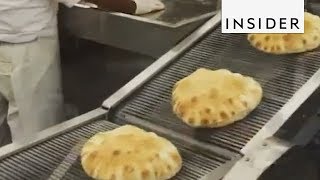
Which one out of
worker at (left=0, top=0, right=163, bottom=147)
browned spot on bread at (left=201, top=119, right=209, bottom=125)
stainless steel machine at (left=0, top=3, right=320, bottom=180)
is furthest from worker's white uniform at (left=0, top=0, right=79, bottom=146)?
browned spot on bread at (left=201, top=119, right=209, bottom=125)

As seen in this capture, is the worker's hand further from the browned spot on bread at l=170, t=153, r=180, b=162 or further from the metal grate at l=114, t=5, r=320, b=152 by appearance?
the browned spot on bread at l=170, t=153, r=180, b=162

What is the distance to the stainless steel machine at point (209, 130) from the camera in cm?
108

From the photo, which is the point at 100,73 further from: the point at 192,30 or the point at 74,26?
the point at 192,30

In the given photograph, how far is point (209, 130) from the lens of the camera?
1188 millimetres

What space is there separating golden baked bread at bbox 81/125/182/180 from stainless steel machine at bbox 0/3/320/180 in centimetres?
3

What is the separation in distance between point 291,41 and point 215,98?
0.83ft

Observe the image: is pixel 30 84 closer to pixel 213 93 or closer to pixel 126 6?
pixel 126 6

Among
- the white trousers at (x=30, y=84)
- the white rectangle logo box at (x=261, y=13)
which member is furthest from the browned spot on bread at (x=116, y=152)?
the white trousers at (x=30, y=84)

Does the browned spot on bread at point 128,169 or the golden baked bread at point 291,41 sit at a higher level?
the golden baked bread at point 291,41

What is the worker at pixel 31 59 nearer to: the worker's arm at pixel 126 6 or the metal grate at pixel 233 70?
the worker's arm at pixel 126 6

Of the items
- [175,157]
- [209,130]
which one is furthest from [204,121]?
[175,157]

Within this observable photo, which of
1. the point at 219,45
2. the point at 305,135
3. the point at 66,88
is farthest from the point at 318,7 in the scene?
the point at 66,88

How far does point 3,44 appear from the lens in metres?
1.80

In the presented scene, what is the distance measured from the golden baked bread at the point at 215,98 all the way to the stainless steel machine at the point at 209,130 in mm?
20
